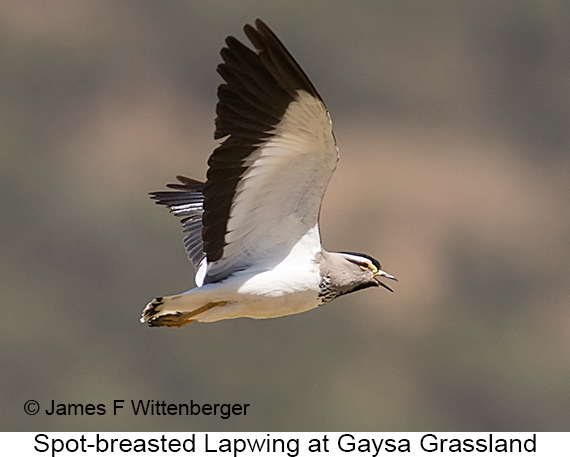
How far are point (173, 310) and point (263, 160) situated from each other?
177 cm

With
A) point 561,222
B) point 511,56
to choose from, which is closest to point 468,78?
point 511,56

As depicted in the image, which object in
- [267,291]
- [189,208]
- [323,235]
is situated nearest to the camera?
[267,291]

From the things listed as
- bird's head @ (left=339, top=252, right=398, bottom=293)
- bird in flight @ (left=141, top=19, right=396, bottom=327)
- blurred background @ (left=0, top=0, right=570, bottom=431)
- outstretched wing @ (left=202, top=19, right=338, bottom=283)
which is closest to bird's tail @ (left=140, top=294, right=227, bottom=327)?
bird in flight @ (left=141, top=19, right=396, bottom=327)

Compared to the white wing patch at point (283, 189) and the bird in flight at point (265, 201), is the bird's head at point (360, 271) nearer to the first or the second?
the bird in flight at point (265, 201)

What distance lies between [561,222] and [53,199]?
820 inches

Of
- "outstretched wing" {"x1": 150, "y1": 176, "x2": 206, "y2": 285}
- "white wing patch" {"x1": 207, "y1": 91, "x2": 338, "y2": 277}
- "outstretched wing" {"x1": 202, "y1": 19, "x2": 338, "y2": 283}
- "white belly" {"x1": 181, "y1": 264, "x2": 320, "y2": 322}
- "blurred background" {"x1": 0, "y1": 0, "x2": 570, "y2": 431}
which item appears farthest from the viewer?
"blurred background" {"x1": 0, "y1": 0, "x2": 570, "y2": 431}

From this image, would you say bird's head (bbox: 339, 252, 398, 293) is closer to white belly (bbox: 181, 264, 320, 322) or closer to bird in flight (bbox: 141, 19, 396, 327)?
bird in flight (bbox: 141, 19, 396, 327)

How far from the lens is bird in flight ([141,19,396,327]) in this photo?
43.5ft

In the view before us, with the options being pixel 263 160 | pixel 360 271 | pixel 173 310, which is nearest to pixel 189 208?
pixel 173 310

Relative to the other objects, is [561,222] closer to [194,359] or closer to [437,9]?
[437,9]

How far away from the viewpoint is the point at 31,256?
2144 inches

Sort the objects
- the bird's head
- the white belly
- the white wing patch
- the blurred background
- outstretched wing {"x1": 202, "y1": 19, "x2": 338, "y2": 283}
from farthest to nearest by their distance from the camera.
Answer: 1. the blurred background
2. the bird's head
3. the white belly
4. the white wing patch
5. outstretched wing {"x1": 202, "y1": 19, "x2": 338, "y2": 283}

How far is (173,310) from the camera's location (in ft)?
47.8

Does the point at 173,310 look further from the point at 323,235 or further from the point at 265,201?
the point at 323,235
